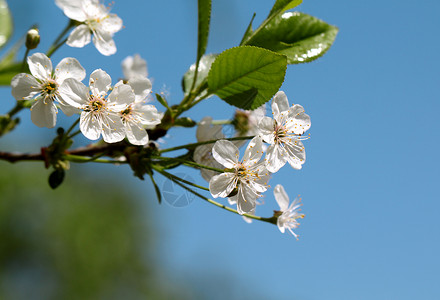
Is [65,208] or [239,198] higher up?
[65,208]

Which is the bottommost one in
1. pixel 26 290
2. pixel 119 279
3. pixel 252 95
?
pixel 26 290

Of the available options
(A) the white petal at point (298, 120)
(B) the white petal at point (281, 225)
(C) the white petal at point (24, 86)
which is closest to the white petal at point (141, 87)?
(C) the white petal at point (24, 86)

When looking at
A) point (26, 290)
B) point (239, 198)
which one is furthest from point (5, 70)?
point (26, 290)

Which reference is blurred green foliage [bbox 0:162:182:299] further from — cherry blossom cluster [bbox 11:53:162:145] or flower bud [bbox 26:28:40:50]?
cherry blossom cluster [bbox 11:53:162:145]

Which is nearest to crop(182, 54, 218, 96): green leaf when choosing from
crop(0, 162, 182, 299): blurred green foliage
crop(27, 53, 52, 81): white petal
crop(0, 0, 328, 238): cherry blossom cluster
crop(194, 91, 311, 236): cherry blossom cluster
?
crop(0, 0, 328, 238): cherry blossom cluster

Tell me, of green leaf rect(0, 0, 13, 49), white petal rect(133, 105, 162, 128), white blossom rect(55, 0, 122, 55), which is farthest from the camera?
green leaf rect(0, 0, 13, 49)

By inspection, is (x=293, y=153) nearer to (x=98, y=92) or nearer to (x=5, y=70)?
(x=98, y=92)

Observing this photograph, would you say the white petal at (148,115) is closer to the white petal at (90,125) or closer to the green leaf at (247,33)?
the white petal at (90,125)
